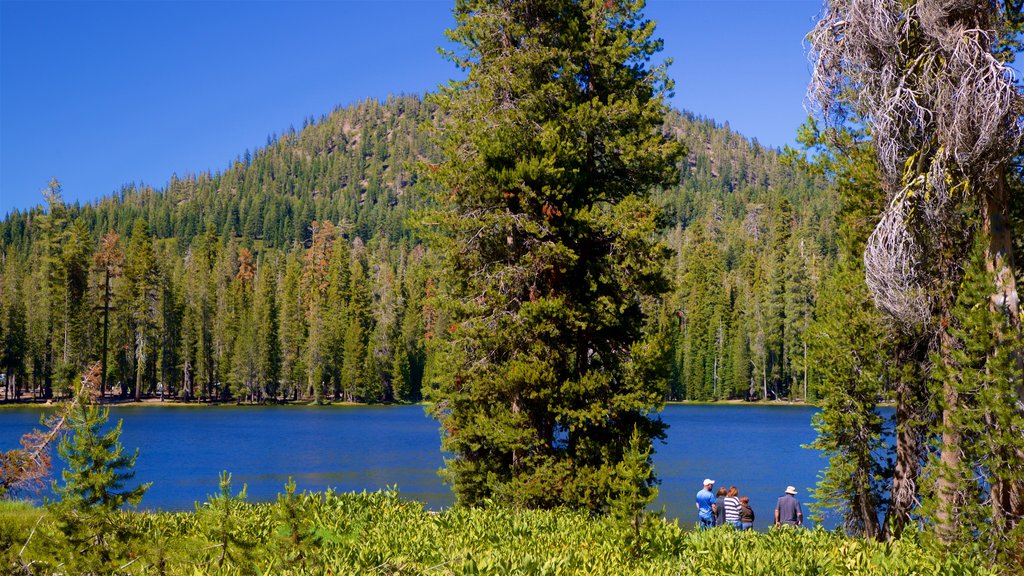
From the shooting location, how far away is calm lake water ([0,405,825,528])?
30.8m

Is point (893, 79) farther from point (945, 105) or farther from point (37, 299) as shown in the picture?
point (37, 299)

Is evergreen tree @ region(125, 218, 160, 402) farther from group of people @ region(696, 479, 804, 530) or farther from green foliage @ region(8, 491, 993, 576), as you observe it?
green foliage @ region(8, 491, 993, 576)

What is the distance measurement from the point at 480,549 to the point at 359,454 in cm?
3631

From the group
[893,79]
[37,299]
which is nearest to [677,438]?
[893,79]

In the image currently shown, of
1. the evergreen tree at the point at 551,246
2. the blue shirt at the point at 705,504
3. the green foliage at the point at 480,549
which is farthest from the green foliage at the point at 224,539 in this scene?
the blue shirt at the point at 705,504

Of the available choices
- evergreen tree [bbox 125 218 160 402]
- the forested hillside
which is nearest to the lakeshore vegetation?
the forested hillside

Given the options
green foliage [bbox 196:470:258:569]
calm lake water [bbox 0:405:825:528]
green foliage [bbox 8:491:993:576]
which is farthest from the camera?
calm lake water [bbox 0:405:825:528]

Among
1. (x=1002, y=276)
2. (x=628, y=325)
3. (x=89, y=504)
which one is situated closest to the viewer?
(x=89, y=504)

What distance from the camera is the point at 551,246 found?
1526 centimetres

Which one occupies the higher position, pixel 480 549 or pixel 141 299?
pixel 141 299

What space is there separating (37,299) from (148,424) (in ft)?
117

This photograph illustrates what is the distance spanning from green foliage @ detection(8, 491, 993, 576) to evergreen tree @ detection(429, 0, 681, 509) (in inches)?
225

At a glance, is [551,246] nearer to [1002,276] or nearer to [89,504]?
[1002,276]

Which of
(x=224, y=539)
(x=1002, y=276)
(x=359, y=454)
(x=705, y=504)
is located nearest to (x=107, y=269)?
(x=359, y=454)
